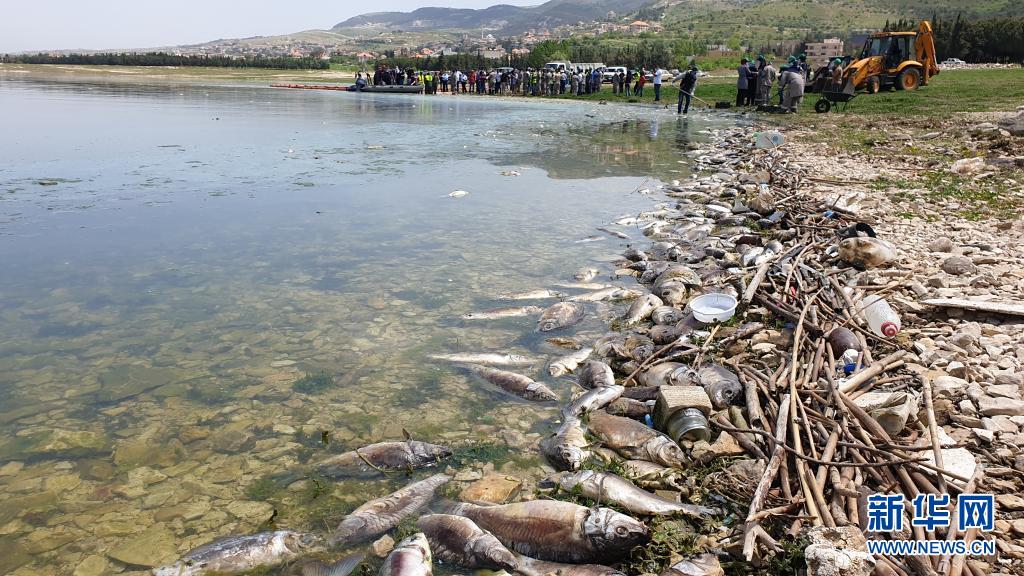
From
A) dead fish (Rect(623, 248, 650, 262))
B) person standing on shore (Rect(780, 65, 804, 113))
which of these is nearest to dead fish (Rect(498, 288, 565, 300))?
dead fish (Rect(623, 248, 650, 262))

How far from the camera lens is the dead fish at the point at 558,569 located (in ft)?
10.1

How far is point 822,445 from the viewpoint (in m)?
3.79

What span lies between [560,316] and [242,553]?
3894 millimetres

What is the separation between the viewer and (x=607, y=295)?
7.19 m

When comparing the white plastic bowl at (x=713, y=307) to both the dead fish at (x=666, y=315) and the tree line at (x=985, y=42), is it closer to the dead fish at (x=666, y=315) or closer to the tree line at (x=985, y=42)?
the dead fish at (x=666, y=315)

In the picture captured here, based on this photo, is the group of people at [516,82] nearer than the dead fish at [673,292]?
No

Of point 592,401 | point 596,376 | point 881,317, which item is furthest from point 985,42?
point 592,401

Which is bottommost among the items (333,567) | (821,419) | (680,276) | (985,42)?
(333,567)

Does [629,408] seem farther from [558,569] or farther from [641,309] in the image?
[641,309]

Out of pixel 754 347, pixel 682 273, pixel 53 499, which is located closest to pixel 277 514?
pixel 53 499

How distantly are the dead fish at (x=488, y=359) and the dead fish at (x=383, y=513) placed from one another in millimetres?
1707

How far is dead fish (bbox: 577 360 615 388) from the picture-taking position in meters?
5.05

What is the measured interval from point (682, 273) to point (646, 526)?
4.42 metres

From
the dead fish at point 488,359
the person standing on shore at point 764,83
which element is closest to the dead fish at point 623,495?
the dead fish at point 488,359
